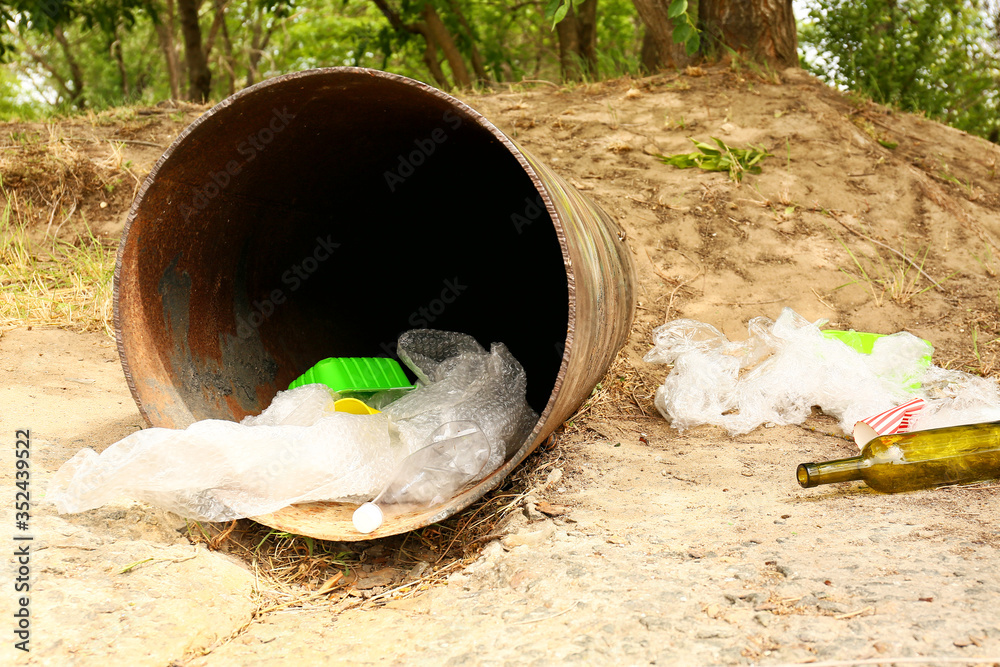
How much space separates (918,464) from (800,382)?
0.78 m

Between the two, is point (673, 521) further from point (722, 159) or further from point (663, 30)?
point (663, 30)

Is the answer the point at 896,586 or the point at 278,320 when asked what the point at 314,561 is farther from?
the point at 896,586

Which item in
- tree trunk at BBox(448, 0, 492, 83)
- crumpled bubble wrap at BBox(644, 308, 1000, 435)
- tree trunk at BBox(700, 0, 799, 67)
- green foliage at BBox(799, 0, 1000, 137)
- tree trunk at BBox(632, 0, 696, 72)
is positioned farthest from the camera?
→ tree trunk at BBox(448, 0, 492, 83)

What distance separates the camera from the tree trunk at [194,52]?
7957mm

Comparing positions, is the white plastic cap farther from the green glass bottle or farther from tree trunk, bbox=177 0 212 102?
tree trunk, bbox=177 0 212 102

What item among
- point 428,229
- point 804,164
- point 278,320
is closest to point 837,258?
point 804,164

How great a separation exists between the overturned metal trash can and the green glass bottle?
0.78 m

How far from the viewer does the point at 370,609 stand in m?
1.77

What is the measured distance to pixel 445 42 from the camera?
7895mm

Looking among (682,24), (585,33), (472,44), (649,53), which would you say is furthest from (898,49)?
(472,44)

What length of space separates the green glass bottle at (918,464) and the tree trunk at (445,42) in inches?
265

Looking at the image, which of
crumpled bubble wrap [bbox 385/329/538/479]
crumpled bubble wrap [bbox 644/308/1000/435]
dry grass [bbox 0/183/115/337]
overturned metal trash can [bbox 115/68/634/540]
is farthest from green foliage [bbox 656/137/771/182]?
dry grass [bbox 0/183/115/337]

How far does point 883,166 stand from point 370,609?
395 cm

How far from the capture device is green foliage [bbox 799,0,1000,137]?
619 cm
